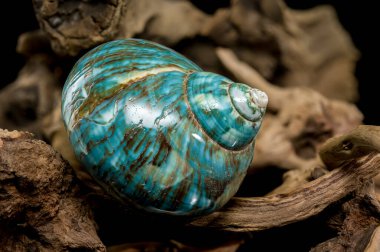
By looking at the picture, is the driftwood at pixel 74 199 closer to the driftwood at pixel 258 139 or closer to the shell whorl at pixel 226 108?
the driftwood at pixel 258 139

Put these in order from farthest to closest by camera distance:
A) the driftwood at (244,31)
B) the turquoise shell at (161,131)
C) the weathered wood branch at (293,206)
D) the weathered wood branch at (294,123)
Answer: the weathered wood branch at (294,123) → the driftwood at (244,31) → the weathered wood branch at (293,206) → the turquoise shell at (161,131)

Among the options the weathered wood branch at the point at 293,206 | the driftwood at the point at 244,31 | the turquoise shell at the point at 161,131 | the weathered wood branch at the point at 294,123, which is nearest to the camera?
the turquoise shell at the point at 161,131

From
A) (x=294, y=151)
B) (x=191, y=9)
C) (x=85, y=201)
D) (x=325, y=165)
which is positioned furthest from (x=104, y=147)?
(x=191, y=9)

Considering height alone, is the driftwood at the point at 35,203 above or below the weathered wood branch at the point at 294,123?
above

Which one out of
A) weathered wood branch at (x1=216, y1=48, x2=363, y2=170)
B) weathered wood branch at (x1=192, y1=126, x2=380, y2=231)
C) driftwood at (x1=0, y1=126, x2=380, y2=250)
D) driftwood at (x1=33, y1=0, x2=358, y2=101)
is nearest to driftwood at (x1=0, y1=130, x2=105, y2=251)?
driftwood at (x1=0, y1=126, x2=380, y2=250)

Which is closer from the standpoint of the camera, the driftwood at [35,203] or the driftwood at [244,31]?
the driftwood at [35,203]

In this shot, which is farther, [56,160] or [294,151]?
Answer: [294,151]

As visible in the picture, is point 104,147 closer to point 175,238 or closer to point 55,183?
point 55,183

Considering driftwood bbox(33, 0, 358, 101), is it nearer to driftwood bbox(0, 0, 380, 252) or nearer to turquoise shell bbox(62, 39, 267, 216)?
driftwood bbox(0, 0, 380, 252)

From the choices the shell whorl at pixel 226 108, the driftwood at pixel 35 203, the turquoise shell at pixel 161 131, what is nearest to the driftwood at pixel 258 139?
the driftwood at pixel 35 203
